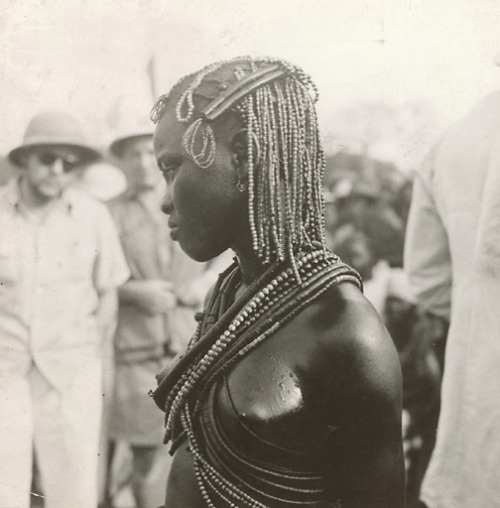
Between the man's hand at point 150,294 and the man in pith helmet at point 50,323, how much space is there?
78 mm

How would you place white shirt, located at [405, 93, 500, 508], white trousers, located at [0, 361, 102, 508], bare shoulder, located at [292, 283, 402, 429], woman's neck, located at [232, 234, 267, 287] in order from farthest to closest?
white trousers, located at [0, 361, 102, 508]
white shirt, located at [405, 93, 500, 508]
woman's neck, located at [232, 234, 267, 287]
bare shoulder, located at [292, 283, 402, 429]

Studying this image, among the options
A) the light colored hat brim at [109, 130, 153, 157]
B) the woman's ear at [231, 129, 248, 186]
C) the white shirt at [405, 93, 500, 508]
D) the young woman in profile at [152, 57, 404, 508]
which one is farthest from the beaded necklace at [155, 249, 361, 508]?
the light colored hat brim at [109, 130, 153, 157]

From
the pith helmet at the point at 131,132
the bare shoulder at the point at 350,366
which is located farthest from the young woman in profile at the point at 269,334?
the pith helmet at the point at 131,132

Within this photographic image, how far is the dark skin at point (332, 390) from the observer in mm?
1311

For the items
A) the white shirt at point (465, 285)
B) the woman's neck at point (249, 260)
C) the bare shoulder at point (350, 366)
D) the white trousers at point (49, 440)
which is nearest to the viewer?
the bare shoulder at point (350, 366)

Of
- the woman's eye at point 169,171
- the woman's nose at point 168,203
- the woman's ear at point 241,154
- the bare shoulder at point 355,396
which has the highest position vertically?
the woman's ear at point 241,154

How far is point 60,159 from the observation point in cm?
194

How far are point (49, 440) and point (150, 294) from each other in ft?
1.52

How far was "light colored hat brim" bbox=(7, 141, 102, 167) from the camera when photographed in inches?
76.1

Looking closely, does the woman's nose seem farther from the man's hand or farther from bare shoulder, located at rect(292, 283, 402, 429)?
the man's hand

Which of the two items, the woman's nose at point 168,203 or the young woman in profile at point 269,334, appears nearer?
the young woman in profile at point 269,334

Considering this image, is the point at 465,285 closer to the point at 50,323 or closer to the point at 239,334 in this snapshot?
the point at 239,334

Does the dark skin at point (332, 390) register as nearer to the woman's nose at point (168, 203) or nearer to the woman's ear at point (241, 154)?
the woman's ear at point (241, 154)

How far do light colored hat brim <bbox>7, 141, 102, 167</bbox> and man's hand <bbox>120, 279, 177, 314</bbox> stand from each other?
13.6 inches
